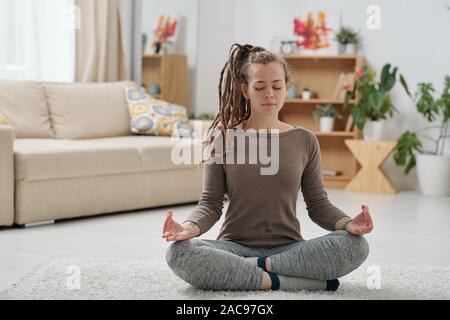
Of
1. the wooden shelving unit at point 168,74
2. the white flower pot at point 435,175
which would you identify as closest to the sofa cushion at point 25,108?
the wooden shelving unit at point 168,74

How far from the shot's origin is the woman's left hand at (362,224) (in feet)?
7.60

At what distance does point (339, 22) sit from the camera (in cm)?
580

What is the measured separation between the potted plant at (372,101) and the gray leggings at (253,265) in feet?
10.2

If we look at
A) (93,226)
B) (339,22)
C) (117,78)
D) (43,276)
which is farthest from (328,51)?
(43,276)

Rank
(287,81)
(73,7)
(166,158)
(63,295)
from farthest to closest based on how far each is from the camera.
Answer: (73,7), (166,158), (287,81), (63,295)

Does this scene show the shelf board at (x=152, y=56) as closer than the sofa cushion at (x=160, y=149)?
No

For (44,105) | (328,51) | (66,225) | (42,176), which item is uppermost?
(328,51)

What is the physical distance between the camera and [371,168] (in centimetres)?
548

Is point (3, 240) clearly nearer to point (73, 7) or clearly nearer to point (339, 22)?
point (73, 7)

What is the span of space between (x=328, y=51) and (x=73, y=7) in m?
1.88

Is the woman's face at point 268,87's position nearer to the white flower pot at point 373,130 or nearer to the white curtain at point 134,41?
the white flower pot at point 373,130

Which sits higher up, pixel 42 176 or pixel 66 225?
pixel 42 176

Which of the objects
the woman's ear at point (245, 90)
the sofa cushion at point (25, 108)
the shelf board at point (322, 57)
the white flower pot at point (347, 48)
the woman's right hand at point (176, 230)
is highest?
the white flower pot at point (347, 48)

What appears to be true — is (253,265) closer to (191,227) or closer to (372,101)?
(191,227)
